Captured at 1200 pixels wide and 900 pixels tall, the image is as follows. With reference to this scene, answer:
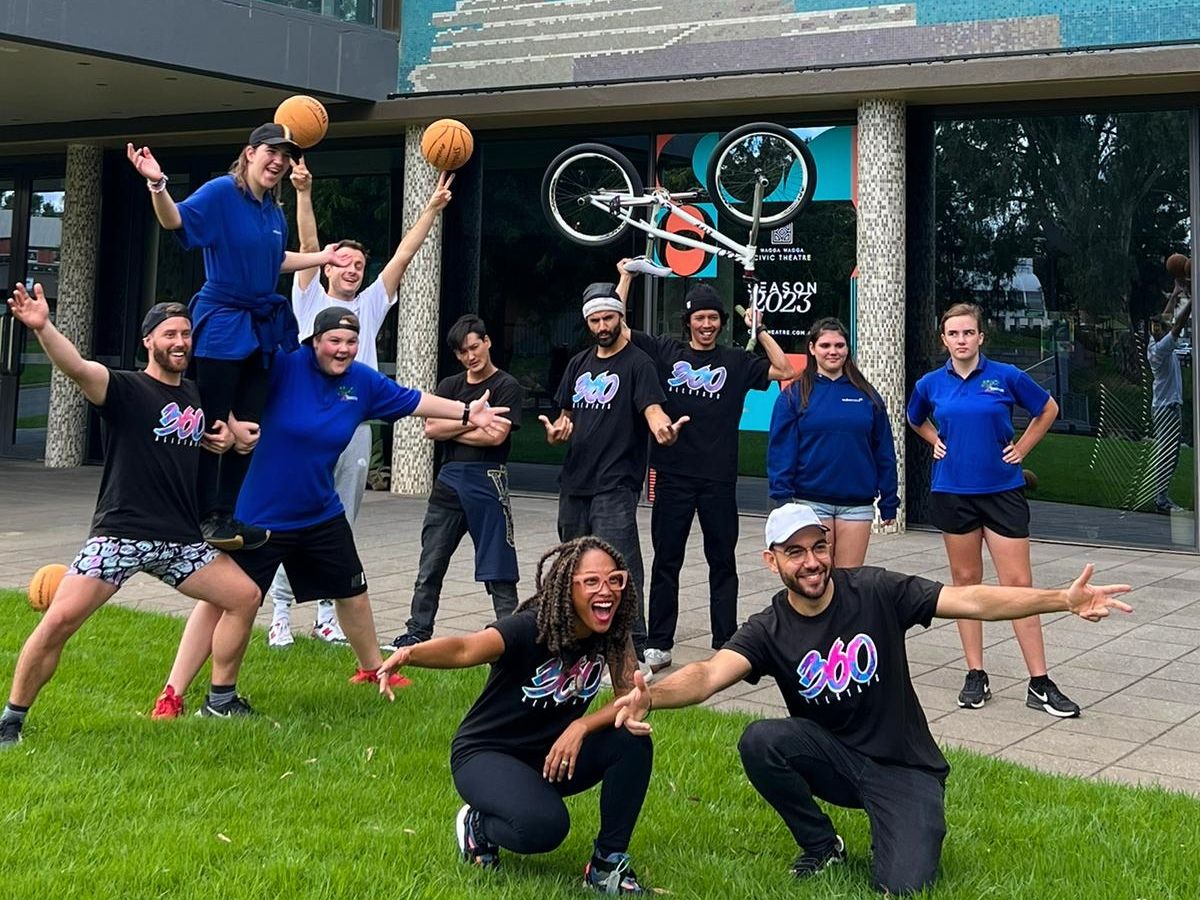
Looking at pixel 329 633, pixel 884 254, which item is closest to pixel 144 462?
pixel 329 633

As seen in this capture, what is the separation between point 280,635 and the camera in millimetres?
7883

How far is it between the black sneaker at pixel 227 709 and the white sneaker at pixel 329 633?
5.71ft

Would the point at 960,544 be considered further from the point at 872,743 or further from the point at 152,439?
the point at 152,439

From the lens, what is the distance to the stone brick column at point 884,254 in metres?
13.7

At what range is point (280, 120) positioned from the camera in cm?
812

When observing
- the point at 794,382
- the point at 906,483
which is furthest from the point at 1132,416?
the point at 794,382

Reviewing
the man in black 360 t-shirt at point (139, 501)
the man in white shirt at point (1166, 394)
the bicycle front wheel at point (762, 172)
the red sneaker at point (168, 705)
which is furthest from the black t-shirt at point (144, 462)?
the man in white shirt at point (1166, 394)

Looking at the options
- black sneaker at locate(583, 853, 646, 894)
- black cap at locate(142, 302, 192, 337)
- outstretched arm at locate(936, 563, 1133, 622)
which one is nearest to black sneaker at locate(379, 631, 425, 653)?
black cap at locate(142, 302, 192, 337)

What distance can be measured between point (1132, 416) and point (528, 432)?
7.11 metres

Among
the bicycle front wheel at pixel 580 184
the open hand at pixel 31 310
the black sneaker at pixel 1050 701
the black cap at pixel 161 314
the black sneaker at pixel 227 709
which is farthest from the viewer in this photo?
the bicycle front wheel at pixel 580 184

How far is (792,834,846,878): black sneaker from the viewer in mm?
4398

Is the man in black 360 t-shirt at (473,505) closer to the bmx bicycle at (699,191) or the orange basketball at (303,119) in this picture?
the orange basketball at (303,119)

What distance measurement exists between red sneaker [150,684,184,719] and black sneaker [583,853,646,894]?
2.65 meters

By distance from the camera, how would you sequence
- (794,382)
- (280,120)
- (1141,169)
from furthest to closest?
1. (1141,169)
2. (280,120)
3. (794,382)
